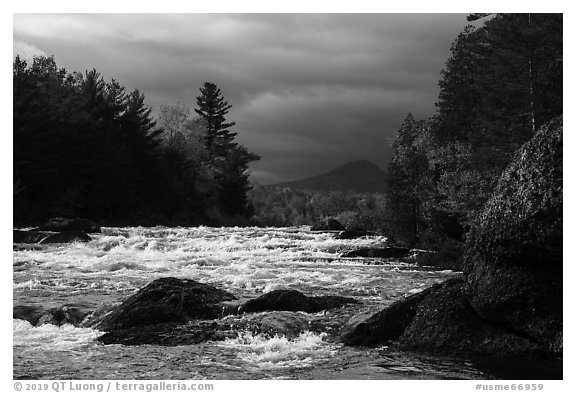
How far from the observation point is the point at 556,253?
9859 millimetres

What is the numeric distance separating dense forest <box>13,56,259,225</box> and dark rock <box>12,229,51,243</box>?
10.3 ft

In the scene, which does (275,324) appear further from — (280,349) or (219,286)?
(219,286)

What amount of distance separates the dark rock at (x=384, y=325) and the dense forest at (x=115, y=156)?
29975 millimetres

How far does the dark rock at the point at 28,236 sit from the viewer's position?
1297 inches

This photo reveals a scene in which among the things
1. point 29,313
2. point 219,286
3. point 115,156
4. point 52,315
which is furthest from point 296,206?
point 52,315

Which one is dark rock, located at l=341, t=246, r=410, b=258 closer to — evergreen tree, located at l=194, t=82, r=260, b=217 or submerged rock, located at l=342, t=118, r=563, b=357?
submerged rock, located at l=342, t=118, r=563, b=357

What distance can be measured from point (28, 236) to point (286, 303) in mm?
24896

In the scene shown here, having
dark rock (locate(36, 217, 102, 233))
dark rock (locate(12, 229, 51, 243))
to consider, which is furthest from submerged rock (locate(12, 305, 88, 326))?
dark rock (locate(36, 217, 102, 233))

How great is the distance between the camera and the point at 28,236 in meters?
33.8

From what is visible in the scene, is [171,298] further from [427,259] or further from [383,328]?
[427,259]

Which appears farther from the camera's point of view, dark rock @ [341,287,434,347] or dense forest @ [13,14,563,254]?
dense forest @ [13,14,563,254]

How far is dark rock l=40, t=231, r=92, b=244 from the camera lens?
32469 mm
